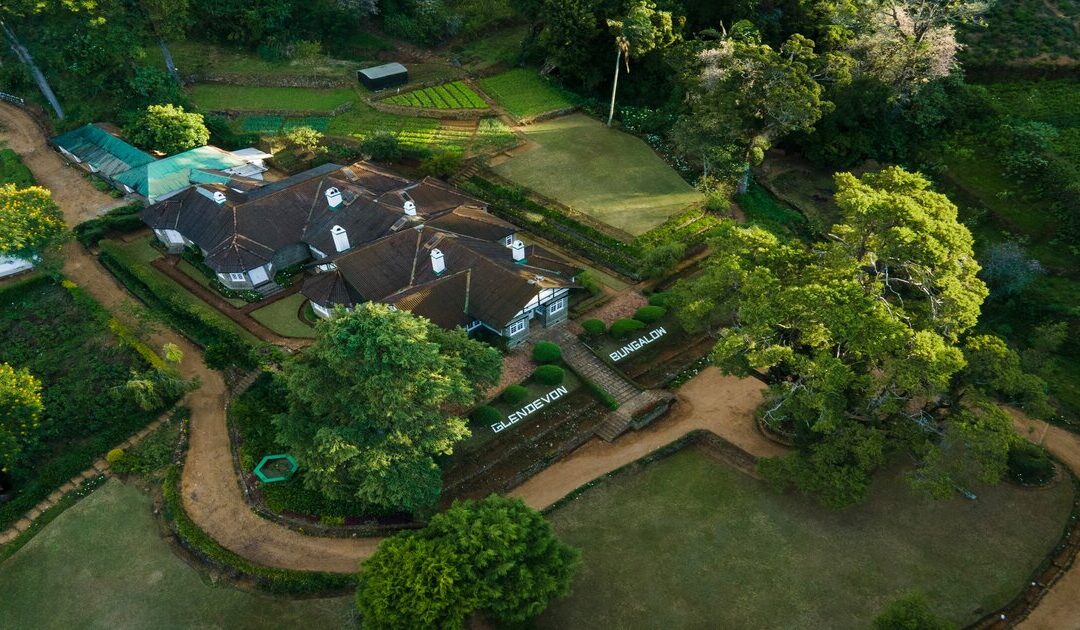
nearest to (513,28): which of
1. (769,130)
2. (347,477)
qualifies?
(769,130)

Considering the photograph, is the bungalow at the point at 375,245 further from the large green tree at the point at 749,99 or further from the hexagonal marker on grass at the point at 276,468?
the large green tree at the point at 749,99

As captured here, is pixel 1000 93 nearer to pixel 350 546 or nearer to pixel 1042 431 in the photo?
pixel 1042 431

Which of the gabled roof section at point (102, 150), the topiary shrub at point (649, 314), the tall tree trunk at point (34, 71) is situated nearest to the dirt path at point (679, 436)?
the topiary shrub at point (649, 314)

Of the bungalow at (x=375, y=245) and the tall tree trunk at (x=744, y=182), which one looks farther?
the tall tree trunk at (x=744, y=182)

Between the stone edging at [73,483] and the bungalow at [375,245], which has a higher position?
the bungalow at [375,245]

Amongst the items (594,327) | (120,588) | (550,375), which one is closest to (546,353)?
(550,375)

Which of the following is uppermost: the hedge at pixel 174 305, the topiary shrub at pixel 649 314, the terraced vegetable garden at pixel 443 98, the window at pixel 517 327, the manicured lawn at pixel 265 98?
the terraced vegetable garden at pixel 443 98

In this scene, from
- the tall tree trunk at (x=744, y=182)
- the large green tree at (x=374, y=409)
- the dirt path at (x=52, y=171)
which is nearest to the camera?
the large green tree at (x=374, y=409)

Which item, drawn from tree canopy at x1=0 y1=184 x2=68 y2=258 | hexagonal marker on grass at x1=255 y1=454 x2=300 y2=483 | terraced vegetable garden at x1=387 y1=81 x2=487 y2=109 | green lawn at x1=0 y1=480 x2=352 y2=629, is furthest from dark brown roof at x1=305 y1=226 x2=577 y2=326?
terraced vegetable garden at x1=387 y1=81 x2=487 y2=109
